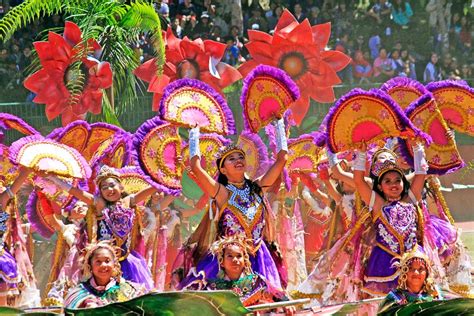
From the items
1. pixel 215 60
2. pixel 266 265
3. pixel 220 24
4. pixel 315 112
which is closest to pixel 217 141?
pixel 266 265

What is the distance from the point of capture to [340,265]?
974 centimetres

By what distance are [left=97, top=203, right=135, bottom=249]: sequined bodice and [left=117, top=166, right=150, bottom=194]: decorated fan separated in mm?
1107

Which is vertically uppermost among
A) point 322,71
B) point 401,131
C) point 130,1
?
point 130,1

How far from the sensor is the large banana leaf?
20.1 ft

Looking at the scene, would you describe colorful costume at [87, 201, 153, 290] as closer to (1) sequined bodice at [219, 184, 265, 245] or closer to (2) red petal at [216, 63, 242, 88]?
(1) sequined bodice at [219, 184, 265, 245]

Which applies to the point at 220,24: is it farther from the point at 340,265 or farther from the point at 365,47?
the point at 340,265

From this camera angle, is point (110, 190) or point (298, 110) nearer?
point (110, 190)

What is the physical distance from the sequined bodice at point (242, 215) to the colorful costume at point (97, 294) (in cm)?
139

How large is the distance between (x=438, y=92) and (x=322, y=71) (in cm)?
251

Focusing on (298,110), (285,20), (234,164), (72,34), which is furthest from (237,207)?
(72,34)

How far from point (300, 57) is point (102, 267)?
5.96 metres

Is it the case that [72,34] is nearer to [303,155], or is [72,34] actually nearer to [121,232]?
[303,155]

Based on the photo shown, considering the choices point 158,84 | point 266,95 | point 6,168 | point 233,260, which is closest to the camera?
point 233,260

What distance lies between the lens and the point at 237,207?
8547mm
